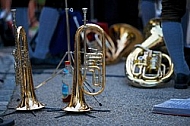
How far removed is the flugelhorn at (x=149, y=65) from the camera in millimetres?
3217

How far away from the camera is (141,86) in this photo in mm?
3221

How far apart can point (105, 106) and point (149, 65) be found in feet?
2.58

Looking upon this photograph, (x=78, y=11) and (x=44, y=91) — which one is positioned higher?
(x=78, y=11)

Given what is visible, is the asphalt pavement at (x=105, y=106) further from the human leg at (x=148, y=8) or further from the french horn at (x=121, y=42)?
the human leg at (x=148, y=8)

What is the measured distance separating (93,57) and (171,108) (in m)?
0.52

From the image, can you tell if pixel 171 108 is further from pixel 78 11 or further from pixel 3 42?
pixel 3 42

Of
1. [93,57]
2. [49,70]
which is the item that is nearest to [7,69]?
[49,70]

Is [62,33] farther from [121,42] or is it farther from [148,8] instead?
[148,8]

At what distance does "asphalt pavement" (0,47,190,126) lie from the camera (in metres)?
2.37

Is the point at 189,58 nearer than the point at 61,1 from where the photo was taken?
Yes

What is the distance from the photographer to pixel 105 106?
8.87 feet

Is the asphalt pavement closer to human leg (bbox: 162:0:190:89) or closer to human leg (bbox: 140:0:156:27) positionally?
human leg (bbox: 162:0:190:89)

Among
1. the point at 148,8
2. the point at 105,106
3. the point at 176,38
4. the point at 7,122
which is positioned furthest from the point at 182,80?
the point at 148,8

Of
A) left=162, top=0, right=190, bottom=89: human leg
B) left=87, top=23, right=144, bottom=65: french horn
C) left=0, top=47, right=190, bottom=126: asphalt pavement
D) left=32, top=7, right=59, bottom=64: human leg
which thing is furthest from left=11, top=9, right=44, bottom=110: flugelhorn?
left=87, top=23, right=144, bottom=65: french horn
